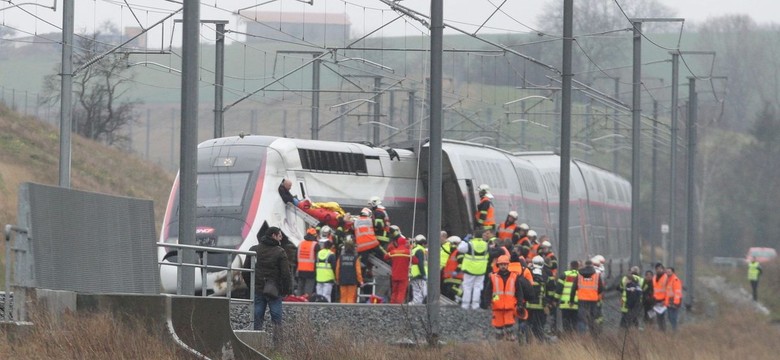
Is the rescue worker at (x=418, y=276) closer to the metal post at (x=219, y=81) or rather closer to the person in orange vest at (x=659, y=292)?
the person in orange vest at (x=659, y=292)

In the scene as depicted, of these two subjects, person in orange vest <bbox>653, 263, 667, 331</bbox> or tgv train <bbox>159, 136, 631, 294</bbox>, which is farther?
person in orange vest <bbox>653, 263, 667, 331</bbox>

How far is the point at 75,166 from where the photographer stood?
58.8 metres

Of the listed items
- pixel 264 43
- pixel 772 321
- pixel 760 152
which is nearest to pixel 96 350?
pixel 772 321

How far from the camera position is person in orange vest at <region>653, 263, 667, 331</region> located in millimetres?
31945

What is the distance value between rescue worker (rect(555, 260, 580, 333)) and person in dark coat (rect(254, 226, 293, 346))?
9.07 metres

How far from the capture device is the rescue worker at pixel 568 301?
2680 centimetres

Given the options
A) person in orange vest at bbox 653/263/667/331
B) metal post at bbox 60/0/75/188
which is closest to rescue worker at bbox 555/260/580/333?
person in orange vest at bbox 653/263/667/331

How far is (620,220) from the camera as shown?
50.1 metres

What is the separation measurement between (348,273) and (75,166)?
111ft

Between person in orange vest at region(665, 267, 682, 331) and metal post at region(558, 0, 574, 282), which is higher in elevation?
metal post at region(558, 0, 574, 282)

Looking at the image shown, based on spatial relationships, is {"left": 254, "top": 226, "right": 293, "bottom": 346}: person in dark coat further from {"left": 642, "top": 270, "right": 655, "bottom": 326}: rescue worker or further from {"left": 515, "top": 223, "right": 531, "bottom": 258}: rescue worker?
{"left": 642, "top": 270, "right": 655, "bottom": 326}: rescue worker

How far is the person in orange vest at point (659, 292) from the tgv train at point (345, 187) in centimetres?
397

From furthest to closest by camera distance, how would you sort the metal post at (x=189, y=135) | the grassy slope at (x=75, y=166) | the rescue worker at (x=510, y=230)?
1. the grassy slope at (x=75, y=166)
2. the rescue worker at (x=510, y=230)
3. the metal post at (x=189, y=135)

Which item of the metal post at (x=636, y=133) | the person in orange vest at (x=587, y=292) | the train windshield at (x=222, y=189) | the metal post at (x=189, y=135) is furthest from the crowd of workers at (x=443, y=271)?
the metal post at (x=636, y=133)
